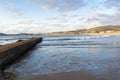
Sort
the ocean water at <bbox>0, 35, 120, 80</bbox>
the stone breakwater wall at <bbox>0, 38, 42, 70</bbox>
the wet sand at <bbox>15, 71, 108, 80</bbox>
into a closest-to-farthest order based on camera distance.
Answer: the wet sand at <bbox>15, 71, 108, 80</bbox>, the ocean water at <bbox>0, 35, 120, 80</bbox>, the stone breakwater wall at <bbox>0, 38, 42, 70</bbox>

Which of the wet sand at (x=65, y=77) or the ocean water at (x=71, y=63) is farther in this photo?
the ocean water at (x=71, y=63)

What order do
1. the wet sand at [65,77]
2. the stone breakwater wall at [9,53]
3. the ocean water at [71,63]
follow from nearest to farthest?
the wet sand at [65,77] < the ocean water at [71,63] < the stone breakwater wall at [9,53]

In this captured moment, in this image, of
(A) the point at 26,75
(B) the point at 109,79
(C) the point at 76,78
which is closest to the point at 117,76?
(B) the point at 109,79

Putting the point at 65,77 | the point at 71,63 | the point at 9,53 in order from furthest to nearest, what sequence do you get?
the point at 9,53
the point at 71,63
the point at 65,77

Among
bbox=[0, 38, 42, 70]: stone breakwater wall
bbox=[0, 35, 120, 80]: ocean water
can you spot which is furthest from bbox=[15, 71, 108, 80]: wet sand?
bbox=[0, 38, 42, 70]: stone breakwater wall

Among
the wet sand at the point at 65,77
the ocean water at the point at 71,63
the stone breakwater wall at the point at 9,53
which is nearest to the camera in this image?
the wet sand at the point at 65,77

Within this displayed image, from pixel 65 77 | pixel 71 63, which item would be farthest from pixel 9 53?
pixel 65 77

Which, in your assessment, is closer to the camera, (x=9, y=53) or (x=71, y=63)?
(x=71, y=63)

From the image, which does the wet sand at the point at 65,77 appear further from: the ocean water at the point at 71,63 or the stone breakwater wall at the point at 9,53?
the stone breakwater wall at the point at 9,53

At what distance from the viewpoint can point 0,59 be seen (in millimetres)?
11289

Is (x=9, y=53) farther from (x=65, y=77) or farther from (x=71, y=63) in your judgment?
(x=65, y=77)

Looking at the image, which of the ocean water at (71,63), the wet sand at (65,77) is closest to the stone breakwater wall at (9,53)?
the ocean water at (71,63)

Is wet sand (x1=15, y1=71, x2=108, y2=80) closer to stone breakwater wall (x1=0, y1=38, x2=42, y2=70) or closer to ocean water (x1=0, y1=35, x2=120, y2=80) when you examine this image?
ocean water (x1=0, y1=35, x2=120, y2=80)

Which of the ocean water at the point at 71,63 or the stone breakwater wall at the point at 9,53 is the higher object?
the stone breakwater wall at the point at 9,53
